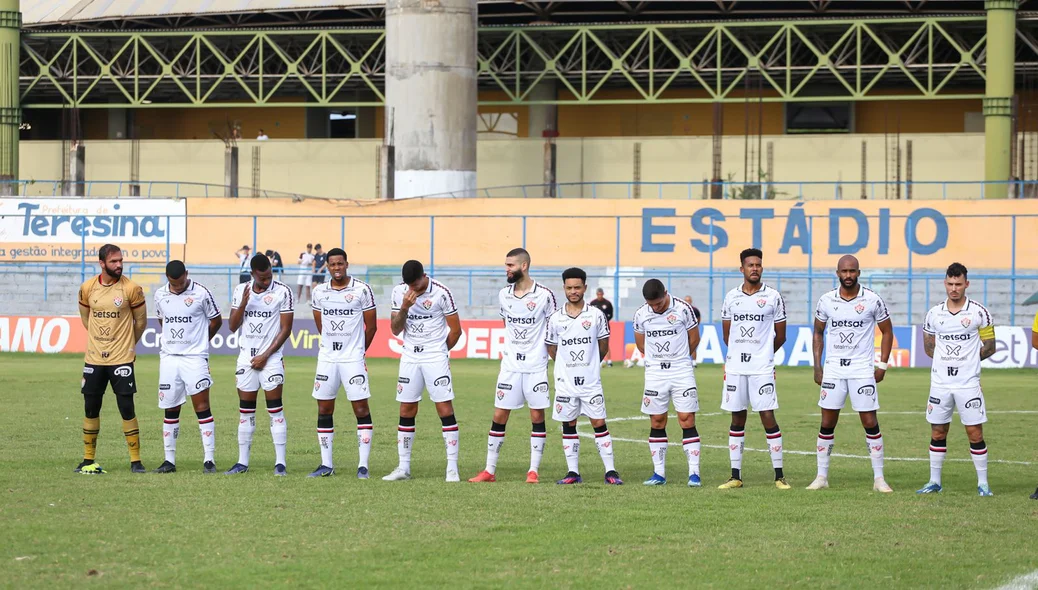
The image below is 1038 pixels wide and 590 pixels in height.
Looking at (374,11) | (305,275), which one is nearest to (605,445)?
(305,275)

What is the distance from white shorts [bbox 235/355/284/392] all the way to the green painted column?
34098 mm

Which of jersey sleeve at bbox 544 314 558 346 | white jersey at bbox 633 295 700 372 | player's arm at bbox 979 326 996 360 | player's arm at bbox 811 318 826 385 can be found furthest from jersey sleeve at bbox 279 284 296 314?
player's arm at bbox 979 326 996 360

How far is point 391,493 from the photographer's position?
12.5 m

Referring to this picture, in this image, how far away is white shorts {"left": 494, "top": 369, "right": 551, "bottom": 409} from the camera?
13.3m

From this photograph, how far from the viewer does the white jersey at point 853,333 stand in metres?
13.0

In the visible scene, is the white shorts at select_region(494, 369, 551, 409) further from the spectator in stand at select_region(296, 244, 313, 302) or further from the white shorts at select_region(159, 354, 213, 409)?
the spectator in stand at select_region(296, 244, 313, 302)

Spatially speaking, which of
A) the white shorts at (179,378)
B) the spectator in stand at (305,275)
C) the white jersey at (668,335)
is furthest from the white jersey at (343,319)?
the spectator in stand at (305,275)

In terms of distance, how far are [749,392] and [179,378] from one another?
235 inches

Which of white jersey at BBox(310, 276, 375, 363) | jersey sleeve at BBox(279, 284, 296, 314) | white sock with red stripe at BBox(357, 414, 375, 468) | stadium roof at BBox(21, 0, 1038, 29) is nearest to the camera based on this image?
white jersey at BBox(310, 276, 375, 363)

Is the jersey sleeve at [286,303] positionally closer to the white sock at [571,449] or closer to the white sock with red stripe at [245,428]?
the white sock with red stripe at [245,428]

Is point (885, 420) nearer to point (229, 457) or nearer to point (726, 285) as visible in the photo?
point (229, 457)

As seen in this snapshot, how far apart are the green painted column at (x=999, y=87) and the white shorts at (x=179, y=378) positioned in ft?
113

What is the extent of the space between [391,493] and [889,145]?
122ft

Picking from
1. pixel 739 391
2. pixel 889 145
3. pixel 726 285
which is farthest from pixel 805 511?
pixel 889 145
